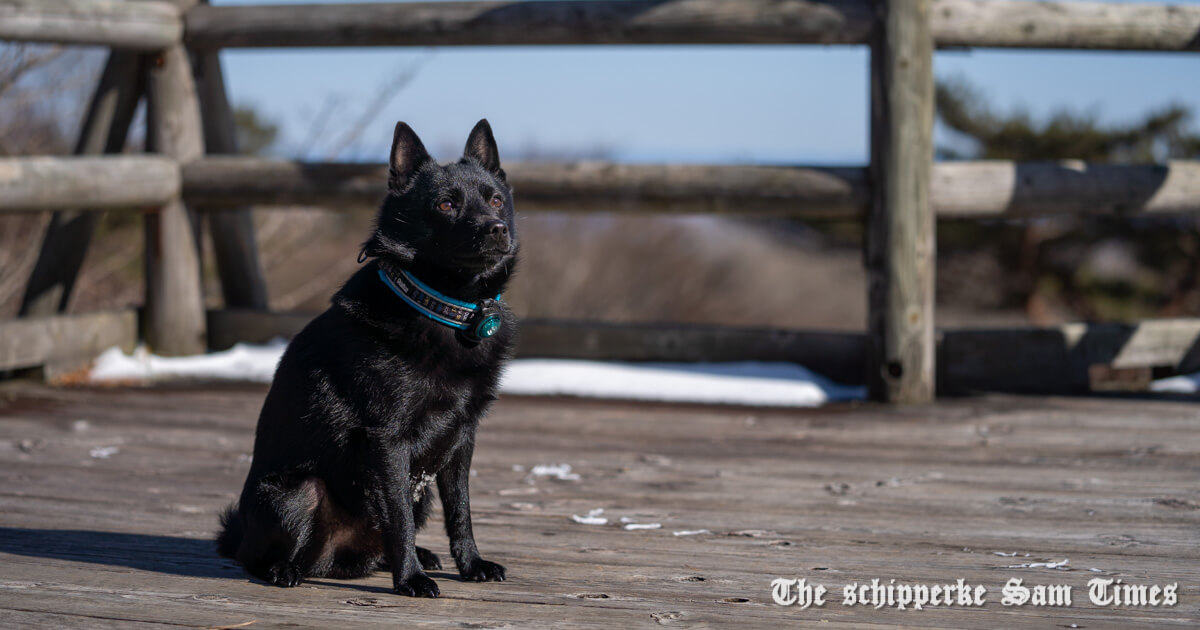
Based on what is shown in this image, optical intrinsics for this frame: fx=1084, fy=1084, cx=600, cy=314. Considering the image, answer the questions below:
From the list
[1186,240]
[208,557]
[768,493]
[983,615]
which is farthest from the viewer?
[1186,240]

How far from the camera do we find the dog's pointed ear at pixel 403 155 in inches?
97.2

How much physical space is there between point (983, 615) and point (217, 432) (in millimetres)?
2937

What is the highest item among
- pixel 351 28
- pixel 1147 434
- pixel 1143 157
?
pixel 1143 157

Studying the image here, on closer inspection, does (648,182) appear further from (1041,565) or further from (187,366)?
(1041,565)

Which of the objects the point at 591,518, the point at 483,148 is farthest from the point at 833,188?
the point at 483,148

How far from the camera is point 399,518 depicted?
2229 mm

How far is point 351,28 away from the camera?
518 cm

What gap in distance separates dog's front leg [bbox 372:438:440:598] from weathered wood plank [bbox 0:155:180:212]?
320 centimetres

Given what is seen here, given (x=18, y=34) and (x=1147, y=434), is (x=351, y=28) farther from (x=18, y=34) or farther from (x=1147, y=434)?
(x=1147, y=434)

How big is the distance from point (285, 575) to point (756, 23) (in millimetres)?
3298

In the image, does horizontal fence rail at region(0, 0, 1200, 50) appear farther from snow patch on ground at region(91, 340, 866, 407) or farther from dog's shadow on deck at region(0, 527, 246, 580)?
dog's shadow on deck at region(0, 527, 246, 580)

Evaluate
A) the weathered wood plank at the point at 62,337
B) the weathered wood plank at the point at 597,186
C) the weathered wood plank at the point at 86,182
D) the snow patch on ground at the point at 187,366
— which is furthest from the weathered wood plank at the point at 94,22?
the snow patch on ground at the point at 187,366

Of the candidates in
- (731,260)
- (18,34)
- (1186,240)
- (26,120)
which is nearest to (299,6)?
(18,34)

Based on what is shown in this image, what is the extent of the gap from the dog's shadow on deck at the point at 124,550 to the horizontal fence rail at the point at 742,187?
2.43 metres
